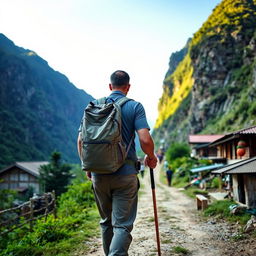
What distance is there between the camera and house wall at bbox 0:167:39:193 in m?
39.7

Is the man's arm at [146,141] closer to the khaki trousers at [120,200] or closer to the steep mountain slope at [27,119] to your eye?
the khaki trousers at [120,200]

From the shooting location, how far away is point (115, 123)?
123 inches

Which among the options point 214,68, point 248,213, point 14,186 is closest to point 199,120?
point 214,68

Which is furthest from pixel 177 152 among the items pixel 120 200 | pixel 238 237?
pixel 120 200

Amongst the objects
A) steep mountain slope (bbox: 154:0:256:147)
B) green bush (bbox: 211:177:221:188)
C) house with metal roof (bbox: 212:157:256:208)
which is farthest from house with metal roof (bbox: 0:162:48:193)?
house with metal roof (bbox: 212:157:256:208)

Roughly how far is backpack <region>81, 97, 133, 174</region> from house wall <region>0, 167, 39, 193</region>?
39.1m

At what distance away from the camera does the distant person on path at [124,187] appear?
3172 mm

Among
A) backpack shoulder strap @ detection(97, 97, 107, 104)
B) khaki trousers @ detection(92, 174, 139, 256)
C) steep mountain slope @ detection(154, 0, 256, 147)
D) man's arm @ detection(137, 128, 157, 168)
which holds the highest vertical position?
steep mountain slope @ detection(154, 0, 256, 147)

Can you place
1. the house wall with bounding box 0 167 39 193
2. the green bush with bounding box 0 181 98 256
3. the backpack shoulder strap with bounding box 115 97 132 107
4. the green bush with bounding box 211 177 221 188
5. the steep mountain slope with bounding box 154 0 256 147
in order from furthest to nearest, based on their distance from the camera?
the steep mountain slope with bounding box 154 0 256 147 → the house wall with bounding box 0 167 39 193 → the green bush with bounding box 211 177 221 188 → the green bush with bounding box 0 181 98 256 → the backpack shoulder strap with bounding box 115 97 132 107

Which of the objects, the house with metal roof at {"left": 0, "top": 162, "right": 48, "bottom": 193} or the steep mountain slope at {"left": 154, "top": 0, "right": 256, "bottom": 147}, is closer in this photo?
the house with metal roof at {"left": 0, "top": 162, "right": 48, "bottom": 193}

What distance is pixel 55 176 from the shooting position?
2831 centimetres

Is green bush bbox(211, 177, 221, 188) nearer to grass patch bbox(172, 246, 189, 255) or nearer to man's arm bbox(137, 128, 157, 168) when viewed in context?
grass patch bbox(172, 246, 189, 255)

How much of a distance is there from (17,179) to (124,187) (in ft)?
134

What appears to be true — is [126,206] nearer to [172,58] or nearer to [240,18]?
[240,18]
